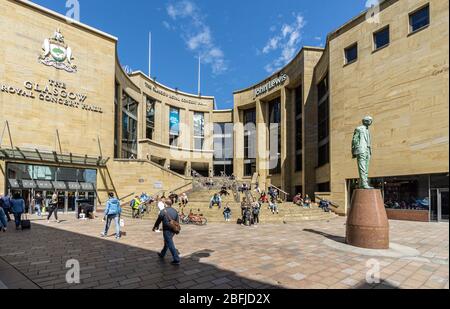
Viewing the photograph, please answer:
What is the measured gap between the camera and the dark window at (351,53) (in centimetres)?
2131

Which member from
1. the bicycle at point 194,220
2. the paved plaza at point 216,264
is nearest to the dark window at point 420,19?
the paved plaza at point 216,264

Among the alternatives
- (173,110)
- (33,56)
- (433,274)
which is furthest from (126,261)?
(173,110)

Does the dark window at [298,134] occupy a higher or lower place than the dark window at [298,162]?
higher

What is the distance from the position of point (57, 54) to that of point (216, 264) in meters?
24.9

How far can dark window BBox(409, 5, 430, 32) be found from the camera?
16312mm

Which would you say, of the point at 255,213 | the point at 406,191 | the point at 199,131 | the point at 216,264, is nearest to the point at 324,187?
the point at 406,191

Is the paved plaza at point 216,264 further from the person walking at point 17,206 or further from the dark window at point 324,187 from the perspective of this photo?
the dark window at point 324,187

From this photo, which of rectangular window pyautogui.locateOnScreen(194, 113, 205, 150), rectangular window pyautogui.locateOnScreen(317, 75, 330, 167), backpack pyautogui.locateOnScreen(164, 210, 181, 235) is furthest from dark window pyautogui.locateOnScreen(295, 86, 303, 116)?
backpack pyautogui.locateOnScreen(164, 210, 181, 235)

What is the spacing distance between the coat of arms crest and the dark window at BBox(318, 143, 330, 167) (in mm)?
25100

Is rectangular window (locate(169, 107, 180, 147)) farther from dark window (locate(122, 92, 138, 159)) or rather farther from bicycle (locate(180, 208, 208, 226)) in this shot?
bicycle (locate(180, 208, 208, 226))

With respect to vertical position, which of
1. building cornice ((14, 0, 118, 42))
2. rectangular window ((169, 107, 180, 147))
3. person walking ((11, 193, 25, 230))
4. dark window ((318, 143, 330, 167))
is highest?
building cornice ((14, 0, 118, 42))

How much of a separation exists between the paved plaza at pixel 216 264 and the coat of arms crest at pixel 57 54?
1868 centimetres

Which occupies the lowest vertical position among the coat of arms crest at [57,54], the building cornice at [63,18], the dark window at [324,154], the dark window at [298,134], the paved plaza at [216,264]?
the paved plaza at [216,264]
